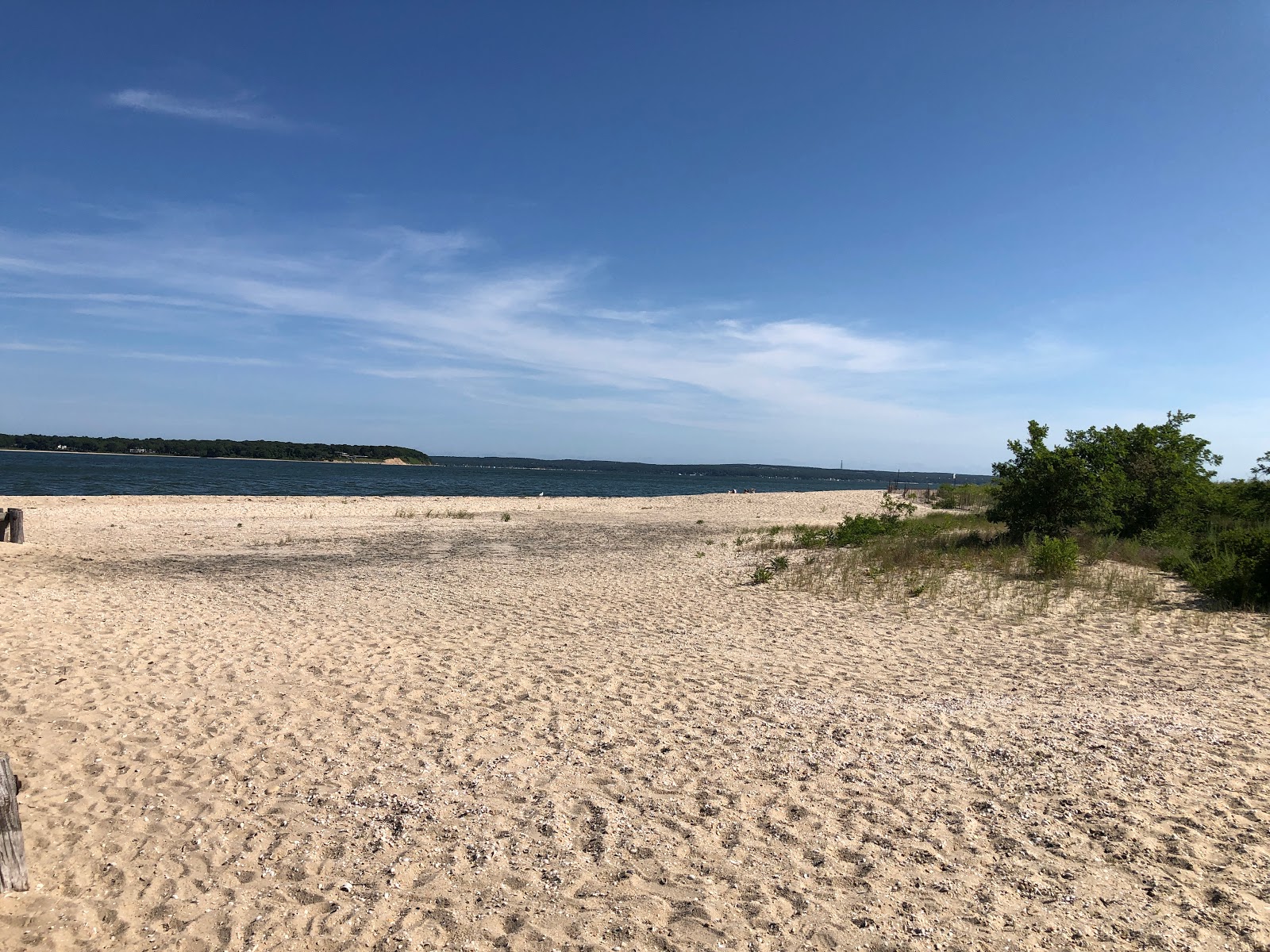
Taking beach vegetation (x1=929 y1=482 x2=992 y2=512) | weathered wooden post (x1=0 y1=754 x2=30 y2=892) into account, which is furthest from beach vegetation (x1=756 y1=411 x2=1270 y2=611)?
beach vegetation (x1=929 y1=482 x2=992 y2=512)

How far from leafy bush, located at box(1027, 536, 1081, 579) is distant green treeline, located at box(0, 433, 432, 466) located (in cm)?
16504

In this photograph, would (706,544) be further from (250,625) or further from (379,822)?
(379,822)

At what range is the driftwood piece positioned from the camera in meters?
16.2

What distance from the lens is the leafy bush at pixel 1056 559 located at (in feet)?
41.1

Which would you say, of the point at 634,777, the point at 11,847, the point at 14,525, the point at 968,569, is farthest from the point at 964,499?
the point at 11,847

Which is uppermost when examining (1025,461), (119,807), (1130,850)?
(1025,461)

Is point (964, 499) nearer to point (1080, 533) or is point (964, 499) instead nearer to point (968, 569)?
point (1080, 533)

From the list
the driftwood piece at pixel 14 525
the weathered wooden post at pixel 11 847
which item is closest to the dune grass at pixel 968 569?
the weathered wooden post at pixel 11 847

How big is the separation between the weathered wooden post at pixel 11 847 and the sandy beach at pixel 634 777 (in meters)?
0.14

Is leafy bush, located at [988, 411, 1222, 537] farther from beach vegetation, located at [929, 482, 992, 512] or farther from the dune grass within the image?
beach vegetation, located at [929, 482, 992, 512]

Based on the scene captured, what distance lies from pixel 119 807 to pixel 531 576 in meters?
9.71

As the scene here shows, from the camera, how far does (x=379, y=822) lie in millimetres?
4500

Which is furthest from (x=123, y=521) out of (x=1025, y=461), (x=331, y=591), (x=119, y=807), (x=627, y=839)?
(x=1025, y=461)

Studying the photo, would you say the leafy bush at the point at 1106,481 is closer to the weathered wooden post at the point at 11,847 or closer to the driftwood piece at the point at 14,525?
the weathered wooden post at the point at 11,847
